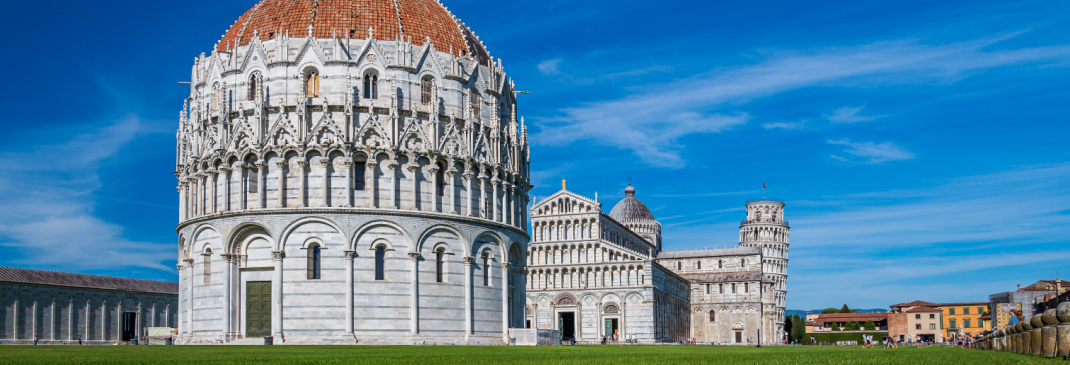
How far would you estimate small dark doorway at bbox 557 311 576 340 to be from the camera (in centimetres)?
10275

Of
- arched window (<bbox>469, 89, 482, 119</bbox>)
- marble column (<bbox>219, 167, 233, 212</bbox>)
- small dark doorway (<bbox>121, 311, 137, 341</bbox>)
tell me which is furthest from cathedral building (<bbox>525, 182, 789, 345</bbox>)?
marble column (<bbox>219, 167, 233, 212</bbox>)

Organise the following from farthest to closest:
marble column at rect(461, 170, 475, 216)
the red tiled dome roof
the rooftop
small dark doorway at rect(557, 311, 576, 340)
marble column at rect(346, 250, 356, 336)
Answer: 1. small dark doorway at rect(557, 311, 576, 340)
2. the rooftop
3. the red tiled dome roof
4. marble column at rect(461, 170, 475, 216)
5. marble column at rect(346, 250, 356, 336)

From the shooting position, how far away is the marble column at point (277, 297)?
1711 inches

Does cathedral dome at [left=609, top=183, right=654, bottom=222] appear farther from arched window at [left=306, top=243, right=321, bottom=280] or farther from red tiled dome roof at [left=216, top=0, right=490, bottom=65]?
arched window at [left=306, top=243, right=321, bottom=280]

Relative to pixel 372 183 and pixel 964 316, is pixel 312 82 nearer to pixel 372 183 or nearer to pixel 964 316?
pixel 372 183

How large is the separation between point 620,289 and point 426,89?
188 feet

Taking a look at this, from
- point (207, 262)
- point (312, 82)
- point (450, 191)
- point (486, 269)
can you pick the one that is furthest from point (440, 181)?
point (207, 262)

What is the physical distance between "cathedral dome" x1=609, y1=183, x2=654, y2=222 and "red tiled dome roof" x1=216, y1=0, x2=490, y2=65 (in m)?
89.1

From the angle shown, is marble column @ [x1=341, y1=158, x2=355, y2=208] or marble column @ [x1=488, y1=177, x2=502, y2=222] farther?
marble column @ [x1=488, y1=177, x2=502, y2=222]

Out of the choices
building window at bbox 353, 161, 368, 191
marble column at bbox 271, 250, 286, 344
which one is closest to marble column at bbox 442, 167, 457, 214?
building window at bbox 353, 161, 368, 191

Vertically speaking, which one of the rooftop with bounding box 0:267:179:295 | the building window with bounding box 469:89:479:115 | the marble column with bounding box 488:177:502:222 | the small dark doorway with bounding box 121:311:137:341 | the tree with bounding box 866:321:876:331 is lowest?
the tree with bounding box 866:321:876:331

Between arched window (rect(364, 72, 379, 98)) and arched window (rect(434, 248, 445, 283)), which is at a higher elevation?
arched window (rect(364, 72, 379, 98))

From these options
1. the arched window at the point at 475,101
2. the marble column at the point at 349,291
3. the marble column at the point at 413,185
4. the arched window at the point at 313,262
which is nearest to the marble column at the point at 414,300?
the marble column at the point at 413,185

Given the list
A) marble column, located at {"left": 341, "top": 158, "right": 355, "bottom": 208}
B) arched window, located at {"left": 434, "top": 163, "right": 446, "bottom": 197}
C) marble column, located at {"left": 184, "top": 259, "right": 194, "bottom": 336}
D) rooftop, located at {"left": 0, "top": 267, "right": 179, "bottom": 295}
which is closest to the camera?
marble column, located at {"left": 341, "top": 158, "right": 355, "bottom": 208}
